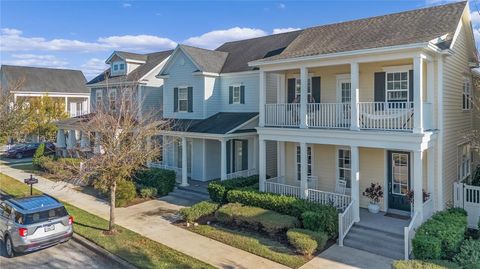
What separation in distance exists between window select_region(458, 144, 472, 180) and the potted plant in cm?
437

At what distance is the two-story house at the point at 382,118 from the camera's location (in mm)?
12047

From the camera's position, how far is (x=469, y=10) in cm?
1506

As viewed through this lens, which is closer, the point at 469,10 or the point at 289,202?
the point at 289,202

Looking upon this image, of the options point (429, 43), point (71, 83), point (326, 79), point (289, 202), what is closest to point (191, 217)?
point (289, 202)

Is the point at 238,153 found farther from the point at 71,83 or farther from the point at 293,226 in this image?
the point at 71,83

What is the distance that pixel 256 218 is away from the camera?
1298 cm

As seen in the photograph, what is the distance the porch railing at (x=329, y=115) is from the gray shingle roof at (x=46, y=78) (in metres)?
39.0

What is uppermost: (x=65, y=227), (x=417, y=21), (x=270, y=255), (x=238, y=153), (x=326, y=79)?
(x=417, y=21)

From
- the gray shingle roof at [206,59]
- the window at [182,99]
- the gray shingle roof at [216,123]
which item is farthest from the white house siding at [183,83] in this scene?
the gray shingle roof at [216,123]

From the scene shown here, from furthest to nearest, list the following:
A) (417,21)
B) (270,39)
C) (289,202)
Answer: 1. (270,39)
2. (417,21)
3. (289,202)

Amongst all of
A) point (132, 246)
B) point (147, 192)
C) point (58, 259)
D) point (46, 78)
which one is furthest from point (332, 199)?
point (46, 78)

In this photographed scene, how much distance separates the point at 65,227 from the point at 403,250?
36.0 feet

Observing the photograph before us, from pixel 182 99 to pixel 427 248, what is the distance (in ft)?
54.4

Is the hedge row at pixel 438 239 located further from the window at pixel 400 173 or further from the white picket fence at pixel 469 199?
the window at pixel 400 173
